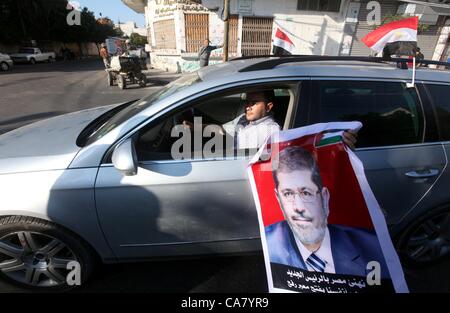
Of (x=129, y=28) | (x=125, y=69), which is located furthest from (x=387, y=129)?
(x=129, y=28)

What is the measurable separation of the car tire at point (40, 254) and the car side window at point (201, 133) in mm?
809

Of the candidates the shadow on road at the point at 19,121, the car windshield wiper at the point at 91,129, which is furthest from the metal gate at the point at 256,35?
the car windshield wiper at the point at 91,129

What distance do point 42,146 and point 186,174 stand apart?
3.66 feet

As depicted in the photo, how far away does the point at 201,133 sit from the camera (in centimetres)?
223

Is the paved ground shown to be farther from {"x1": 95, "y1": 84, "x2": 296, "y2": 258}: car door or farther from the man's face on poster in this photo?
the man's face on poster

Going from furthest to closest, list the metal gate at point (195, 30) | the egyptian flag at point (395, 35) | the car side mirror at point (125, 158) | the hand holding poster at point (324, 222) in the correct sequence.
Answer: the metal gate at point (195, 30), the egyptian flag at point (395, 35), the car side mirror at point (125, 158), the hand holding poster at point (324, 222)

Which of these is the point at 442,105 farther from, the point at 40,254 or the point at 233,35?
the point at 233,35

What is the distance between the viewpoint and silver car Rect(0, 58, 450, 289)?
1.70 meters

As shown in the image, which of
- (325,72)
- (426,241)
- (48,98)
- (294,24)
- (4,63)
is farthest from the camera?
(4,63)

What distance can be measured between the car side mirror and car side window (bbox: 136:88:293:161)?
0.14 metres

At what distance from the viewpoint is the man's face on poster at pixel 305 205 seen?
1.34 m

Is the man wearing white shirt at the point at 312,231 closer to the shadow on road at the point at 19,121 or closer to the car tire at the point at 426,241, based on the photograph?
the car tire at the point at 426,241

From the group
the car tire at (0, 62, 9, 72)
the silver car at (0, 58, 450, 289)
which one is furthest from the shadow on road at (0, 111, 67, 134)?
the car tire at (0, 62, 9, 72)
